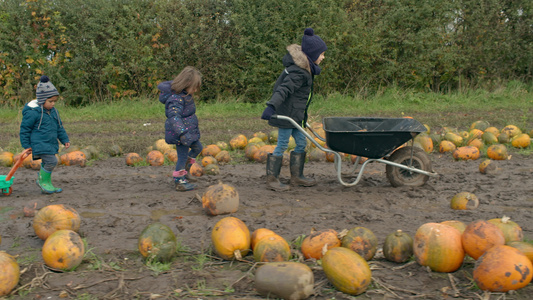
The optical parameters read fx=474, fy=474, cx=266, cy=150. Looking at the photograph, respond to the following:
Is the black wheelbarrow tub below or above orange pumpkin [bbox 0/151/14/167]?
above

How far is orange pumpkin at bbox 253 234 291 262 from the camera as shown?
3.24 m

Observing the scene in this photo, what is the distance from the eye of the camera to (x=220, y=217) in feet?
14.9

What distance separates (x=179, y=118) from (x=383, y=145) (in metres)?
2.38

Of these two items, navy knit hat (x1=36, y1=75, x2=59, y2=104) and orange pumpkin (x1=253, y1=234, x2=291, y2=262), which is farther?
navy knit hat (x1=36, y1=75, x2=59, y2=104)

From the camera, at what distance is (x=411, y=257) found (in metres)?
3.38

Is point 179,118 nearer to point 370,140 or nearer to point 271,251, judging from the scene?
point 370,140

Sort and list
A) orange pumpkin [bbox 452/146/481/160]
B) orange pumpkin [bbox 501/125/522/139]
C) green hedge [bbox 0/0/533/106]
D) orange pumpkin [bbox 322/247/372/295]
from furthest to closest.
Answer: green hedge [bbox 0/0/533/106]
orange pumpkin [bbox 501/125/522/139]
orange pumpkin [bbox 452/146/481/160]
orange pumpkin [bbox 322/247/372/295]

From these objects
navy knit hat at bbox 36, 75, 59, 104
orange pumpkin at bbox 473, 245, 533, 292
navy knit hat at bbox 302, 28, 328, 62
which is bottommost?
orange pumpkin at bbox 473, 245, 533, 292

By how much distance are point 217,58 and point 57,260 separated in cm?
992

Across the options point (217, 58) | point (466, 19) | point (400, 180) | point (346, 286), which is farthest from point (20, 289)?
point (466, 19)

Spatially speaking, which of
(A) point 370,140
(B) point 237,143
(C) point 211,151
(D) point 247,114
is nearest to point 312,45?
(A) point 370,140

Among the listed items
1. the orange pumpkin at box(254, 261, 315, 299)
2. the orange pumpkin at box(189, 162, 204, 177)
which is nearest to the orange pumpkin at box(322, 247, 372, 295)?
the orange pumpkin at box(254, 261, 315, 299)

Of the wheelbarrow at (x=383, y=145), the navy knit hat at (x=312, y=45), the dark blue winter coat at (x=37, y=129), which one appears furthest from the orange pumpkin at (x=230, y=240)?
the dark blue winter coat at (x=37, y=129)

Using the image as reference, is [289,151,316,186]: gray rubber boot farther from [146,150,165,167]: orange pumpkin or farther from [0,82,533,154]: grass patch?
[0,82,533,154]: grass patch
